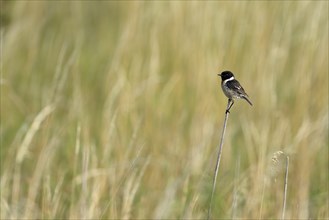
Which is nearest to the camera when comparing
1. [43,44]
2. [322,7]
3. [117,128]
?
[117,128]

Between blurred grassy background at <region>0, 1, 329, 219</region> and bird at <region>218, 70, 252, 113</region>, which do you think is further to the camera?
blurred grassy background at <region>0, 1, 329, 219</region>

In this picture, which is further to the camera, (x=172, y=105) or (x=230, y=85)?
(x=172, y=105)

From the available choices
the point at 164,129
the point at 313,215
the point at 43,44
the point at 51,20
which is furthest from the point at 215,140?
the point at 51,20

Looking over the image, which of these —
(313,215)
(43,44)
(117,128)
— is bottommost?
(313,215)

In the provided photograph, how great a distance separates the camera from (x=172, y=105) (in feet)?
13.8

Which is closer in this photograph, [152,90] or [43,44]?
[152,90]

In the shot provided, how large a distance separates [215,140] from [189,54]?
562mm

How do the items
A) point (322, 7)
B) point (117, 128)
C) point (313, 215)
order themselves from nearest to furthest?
point (313, 215)
point (117, 128)
point (322, 7)

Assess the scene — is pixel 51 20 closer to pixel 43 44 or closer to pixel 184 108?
pixel 43 44

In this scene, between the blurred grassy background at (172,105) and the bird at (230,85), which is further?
the blurred grassy background at (172,105)

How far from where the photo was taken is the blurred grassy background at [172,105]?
11.0ft

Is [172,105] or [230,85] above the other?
[172,105]

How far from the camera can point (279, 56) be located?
4.16 metres

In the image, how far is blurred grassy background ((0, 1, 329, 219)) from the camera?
3.35 meters
